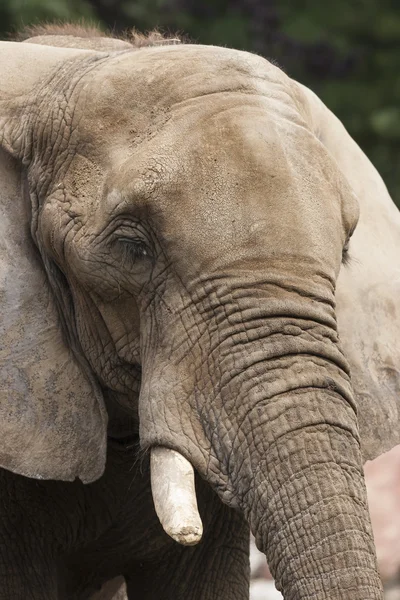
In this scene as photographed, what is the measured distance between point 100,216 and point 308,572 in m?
1.04

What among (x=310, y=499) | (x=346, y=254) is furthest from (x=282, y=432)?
(x=346, y=254)

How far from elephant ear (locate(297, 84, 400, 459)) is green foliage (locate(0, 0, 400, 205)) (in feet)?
23.2

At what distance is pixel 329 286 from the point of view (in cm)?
394

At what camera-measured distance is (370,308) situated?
4.64 metres

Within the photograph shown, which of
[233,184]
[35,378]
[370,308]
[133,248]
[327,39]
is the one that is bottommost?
[327,39]

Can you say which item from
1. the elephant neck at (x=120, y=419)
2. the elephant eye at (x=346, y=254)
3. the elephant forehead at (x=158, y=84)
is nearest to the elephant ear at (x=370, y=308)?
the elephant eye at (x=346, y=254)

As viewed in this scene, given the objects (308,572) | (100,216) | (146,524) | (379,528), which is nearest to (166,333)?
(100,216)

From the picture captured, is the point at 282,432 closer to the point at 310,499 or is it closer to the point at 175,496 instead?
the point at 310,499

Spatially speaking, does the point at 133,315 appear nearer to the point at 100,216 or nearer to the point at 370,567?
the point at 100,216

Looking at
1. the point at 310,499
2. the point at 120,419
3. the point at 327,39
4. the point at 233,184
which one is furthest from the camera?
the point at 327,39

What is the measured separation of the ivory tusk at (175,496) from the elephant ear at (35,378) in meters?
0.42

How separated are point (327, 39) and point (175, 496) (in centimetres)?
924

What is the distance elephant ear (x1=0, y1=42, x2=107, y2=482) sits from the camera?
14.1ft

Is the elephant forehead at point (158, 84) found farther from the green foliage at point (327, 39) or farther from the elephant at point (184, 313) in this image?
the green foliage at point (327, 39)
